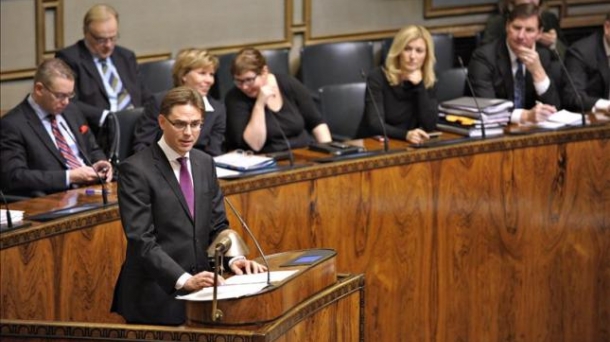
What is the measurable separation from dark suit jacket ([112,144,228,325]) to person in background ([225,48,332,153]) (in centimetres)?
162

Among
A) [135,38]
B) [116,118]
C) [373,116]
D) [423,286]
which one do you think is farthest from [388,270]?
[135,38]

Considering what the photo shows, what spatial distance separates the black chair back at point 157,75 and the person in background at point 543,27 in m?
1.95

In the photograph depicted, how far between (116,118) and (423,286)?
147cm

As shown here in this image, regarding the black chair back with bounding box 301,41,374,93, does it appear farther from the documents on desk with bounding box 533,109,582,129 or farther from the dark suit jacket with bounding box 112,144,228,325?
the dark suit jacket with bounding box 112,144,228,325

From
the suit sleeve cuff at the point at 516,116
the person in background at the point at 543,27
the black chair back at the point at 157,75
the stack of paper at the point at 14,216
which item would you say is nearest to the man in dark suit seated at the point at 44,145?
the stack of paper at the point at 14,216

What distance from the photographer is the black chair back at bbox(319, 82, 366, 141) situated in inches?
252

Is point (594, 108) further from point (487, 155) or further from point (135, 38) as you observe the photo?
point (135, 38)

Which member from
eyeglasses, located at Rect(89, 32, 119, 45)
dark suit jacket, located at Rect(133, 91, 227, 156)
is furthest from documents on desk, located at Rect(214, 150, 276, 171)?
eyeglasses, located at Rect(89, 32, 119, 45)

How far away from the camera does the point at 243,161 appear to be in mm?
5125

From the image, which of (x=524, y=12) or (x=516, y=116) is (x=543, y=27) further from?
(x=516, y=116)

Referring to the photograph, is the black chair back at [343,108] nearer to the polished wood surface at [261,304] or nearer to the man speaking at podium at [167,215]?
the man speaking at podium at [167,215]

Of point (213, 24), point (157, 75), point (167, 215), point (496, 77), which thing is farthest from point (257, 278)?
point (213, 24)

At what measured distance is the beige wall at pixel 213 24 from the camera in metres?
6.37

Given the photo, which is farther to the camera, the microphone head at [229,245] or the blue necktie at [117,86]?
the blue necktie at [117,86]
